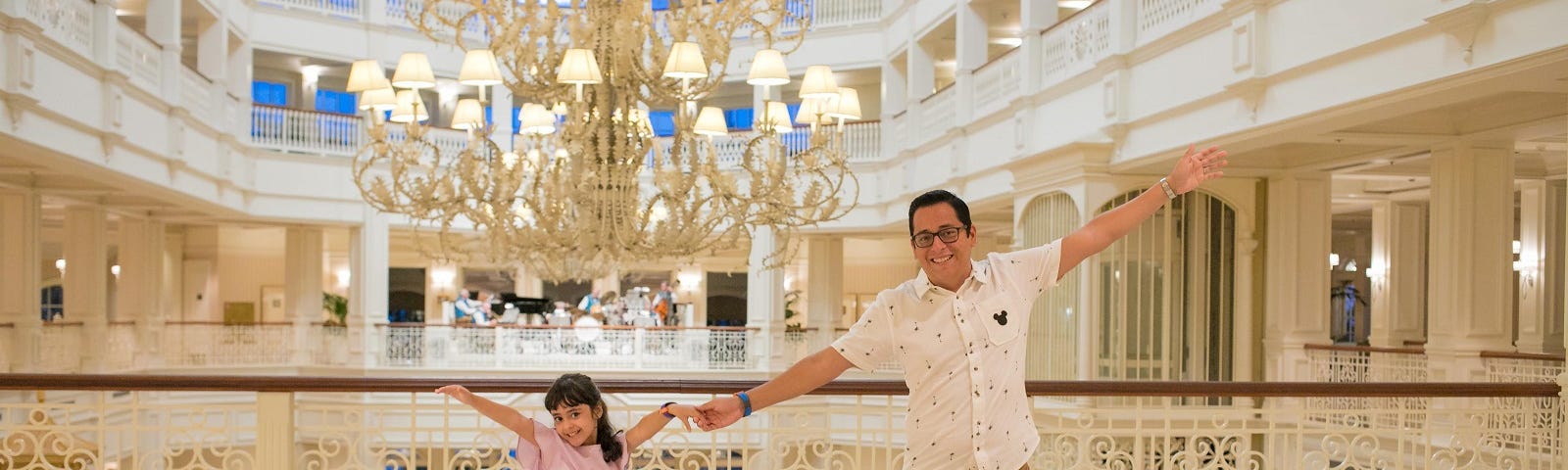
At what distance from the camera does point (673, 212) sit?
315 inches

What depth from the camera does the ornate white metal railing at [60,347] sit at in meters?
14.3

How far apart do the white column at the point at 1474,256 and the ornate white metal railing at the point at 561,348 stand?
426 inches

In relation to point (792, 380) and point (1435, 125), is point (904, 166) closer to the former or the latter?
point (1435, 125)

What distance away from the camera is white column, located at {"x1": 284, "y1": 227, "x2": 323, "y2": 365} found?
20391mm

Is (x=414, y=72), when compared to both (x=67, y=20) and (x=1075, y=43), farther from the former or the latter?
(x=1075, y=43)

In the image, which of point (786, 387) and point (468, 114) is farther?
point (468, 114)

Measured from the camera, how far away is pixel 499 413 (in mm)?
3734

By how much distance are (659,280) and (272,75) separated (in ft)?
34.0

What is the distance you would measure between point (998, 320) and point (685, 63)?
4.47 m

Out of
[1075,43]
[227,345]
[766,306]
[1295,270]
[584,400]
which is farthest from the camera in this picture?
[766,306]

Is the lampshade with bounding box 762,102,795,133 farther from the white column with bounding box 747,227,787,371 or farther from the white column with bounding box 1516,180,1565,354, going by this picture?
the white column with bounding box 747,227,787,371

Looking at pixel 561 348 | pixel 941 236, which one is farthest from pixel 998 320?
pixel 561 348

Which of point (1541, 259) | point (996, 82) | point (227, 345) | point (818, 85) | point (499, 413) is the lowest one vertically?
point (227, 345)

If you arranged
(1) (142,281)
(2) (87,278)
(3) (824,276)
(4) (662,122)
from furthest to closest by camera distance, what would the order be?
(4) (662,122) → (3) (824,276) → (1) (142,281) → (2) (87,278)
